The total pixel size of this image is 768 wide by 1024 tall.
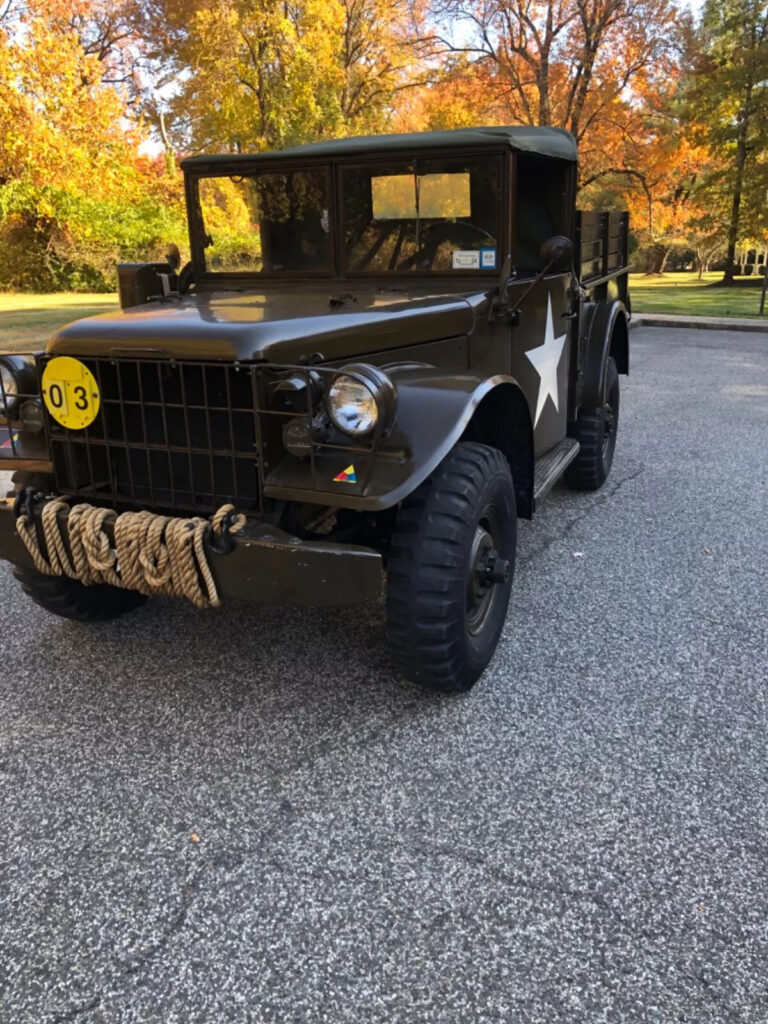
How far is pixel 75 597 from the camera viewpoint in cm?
338

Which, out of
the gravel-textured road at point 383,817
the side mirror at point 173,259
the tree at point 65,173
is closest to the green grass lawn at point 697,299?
the tree at point 65,173

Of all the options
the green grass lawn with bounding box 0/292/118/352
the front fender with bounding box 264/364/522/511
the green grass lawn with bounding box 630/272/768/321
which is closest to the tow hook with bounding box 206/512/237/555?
the front fender with bounding box 264/364/522/511

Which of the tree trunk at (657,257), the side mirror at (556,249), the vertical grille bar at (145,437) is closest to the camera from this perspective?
the vertical grille bar at (145,437)

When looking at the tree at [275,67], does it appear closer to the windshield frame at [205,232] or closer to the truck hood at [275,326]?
the windshield frame at [205,232]

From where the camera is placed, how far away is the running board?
12.5 feet

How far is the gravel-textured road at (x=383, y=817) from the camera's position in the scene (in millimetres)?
1850

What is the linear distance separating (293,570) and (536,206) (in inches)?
100

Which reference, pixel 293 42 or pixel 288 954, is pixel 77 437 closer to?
pixel 288 954

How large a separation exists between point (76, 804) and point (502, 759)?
4.37 ft

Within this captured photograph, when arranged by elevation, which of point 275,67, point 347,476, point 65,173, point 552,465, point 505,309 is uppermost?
point 275,67

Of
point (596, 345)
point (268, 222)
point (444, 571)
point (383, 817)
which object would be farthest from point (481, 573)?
point (596, 345)

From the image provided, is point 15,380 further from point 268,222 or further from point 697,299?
point 697,299

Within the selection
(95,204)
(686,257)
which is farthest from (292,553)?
(686,257)

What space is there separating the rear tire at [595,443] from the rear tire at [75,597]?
286 cm
